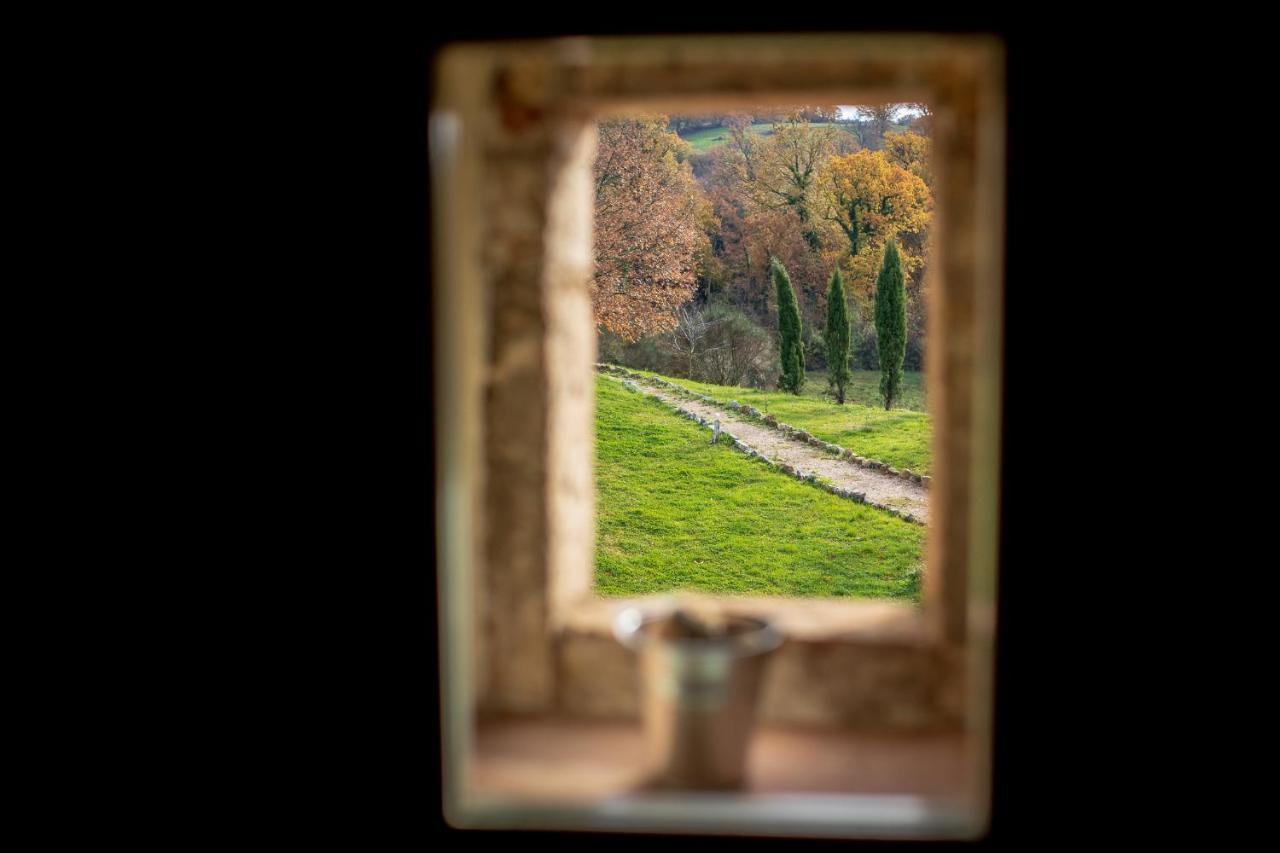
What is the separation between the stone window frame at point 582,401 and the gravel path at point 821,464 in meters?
8.25

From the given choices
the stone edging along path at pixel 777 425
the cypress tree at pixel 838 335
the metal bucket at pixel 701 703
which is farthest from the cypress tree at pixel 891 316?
the metal bucket at pixel 701 703

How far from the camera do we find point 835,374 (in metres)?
14.0

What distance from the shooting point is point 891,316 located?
42.5 feet

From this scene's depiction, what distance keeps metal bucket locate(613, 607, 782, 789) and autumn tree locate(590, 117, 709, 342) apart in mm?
9023

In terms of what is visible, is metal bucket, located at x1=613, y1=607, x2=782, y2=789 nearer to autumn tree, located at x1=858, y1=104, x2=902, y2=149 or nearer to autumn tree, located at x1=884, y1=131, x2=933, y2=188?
autumn tree, located at x1=884, y1=131, x2=933, y2=188

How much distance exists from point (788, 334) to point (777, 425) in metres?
1.52

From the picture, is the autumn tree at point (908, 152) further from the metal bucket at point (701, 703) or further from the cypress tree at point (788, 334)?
the metal bucket at point (701, 703)

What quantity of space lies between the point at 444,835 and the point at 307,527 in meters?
0.86

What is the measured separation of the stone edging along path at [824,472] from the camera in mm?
11445

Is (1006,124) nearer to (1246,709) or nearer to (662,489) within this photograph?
(1246,709)

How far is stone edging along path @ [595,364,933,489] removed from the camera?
39.6 ft

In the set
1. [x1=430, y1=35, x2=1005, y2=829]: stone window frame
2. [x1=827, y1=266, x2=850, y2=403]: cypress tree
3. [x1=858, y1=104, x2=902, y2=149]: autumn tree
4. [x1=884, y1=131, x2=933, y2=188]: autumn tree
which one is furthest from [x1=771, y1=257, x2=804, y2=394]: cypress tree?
[x1=430, y1=35, x2=1005, y2=829]: stone window frame

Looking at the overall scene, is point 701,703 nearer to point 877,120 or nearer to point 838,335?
point 838,335

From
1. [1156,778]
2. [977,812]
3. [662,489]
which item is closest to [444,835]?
[977,812]
